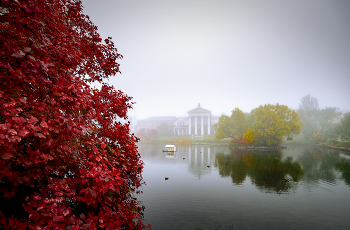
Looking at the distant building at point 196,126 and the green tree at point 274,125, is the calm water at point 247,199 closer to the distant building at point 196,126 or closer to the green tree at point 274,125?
the green tree at point 274,125

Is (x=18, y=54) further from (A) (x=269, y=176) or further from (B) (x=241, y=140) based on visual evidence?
(B) (x=241, y=140)

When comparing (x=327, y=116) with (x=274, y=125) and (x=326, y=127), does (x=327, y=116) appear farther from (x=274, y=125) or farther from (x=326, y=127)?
(x=274, y=125)

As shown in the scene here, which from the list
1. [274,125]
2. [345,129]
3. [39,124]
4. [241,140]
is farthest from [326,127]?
[39,124]

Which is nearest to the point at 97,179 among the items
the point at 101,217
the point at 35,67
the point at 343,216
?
the point at 101,217

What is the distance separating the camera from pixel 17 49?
2795 millimetres

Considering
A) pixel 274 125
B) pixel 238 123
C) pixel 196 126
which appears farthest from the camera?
pixel 196 126

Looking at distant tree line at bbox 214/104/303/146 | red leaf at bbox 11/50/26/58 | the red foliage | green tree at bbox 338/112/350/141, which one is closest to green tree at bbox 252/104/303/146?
distant tree line at bbox 214/104/303/146

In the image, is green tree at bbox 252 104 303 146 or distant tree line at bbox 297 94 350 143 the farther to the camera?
distant tree line at bbox 297 94 350 143

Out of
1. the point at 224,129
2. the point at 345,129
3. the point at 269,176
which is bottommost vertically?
the point at 269,176

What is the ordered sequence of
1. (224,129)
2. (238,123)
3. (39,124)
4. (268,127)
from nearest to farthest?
(39,124) < (268,127) < (238,123) < (224,129)

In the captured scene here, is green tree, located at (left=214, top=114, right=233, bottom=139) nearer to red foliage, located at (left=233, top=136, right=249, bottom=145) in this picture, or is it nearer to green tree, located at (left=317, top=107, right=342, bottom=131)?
red foliage, located at (left=233, top=136, right=249, bottom=145)

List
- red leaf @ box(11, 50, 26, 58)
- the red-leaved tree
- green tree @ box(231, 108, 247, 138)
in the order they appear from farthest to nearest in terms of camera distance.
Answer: green tree @ box(231, 108, 247, 138) < the red-leaved tree < red leaf @ box(11, 50, 26, 58)

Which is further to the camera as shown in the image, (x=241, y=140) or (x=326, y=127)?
(x=326, y=127)

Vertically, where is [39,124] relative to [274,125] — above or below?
below
